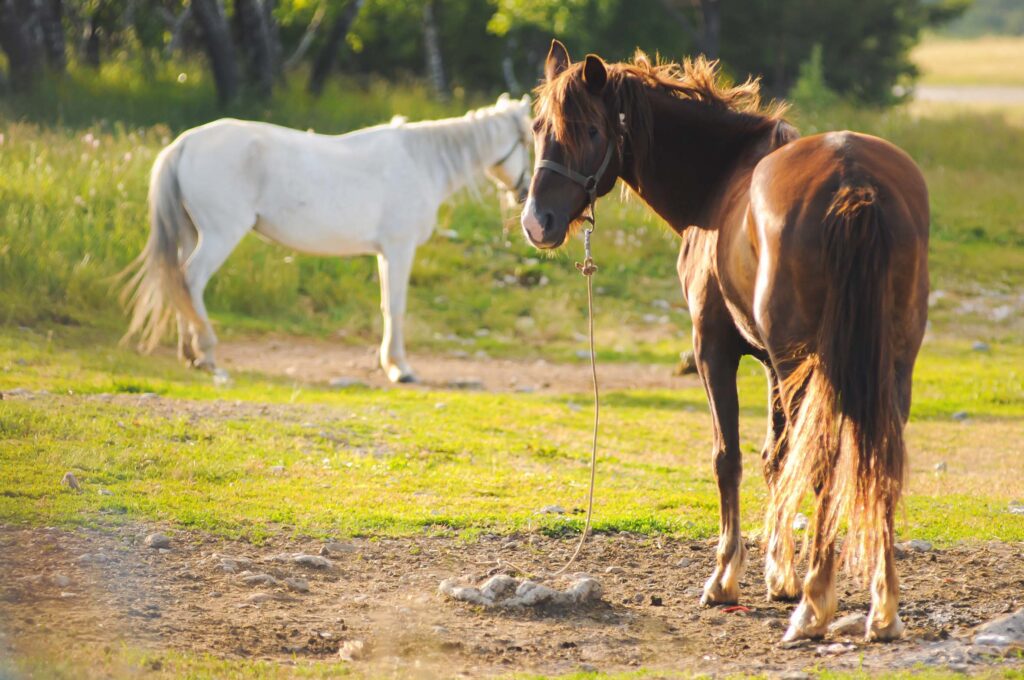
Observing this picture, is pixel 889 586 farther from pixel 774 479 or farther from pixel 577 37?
pixel 577 37

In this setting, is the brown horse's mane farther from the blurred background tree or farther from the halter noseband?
the blurred background tree

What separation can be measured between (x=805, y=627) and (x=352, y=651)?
1.64 metres

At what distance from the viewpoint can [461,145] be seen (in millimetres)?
11086

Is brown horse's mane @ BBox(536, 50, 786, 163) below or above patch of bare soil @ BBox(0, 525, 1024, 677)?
above

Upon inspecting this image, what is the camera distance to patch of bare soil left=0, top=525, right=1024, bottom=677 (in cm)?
419

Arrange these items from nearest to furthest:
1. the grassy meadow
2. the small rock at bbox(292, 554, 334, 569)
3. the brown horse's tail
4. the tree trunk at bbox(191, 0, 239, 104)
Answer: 1. the brown horse's tail
2. the small rock at bbox(292, 554, 334, 569)
3. the grassy meadow
4. the tree trunk at bbox(191, 0, 239, 104)

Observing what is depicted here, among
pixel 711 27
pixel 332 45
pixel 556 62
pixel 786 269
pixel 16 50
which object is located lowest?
pixel 786 269

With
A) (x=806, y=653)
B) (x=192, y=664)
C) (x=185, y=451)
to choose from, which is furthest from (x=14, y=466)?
(x=806, y=653)

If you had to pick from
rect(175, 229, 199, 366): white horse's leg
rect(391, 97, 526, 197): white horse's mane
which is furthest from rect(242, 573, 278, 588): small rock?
rect(391, 97, 526, 197): white horse's mane

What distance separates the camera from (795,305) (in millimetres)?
4172

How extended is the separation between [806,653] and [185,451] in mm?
4009

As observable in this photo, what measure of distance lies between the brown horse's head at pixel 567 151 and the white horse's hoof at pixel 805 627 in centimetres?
174

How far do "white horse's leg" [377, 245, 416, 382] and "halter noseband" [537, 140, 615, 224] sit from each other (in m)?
5.56

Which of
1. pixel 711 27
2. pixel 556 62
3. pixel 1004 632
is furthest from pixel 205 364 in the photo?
pixel 711 27
